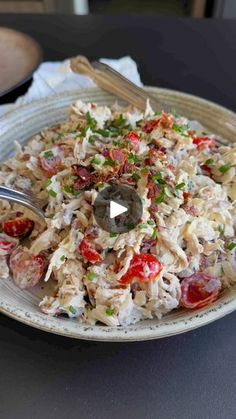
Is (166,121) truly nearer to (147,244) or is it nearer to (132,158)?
(132,158)

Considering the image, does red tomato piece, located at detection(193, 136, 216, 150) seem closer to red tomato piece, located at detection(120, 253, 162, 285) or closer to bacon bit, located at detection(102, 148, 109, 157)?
bacon bit, located at detection(102, 148, 109, 157)

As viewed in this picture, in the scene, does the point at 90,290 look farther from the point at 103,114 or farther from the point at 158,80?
the point at 158,80

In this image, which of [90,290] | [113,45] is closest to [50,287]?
[90,290]

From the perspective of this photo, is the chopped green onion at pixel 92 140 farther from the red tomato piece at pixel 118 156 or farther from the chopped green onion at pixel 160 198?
the chopped green onion at pixel 160 198

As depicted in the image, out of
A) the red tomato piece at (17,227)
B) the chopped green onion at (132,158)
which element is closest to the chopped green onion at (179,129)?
the chopped green onion at (132,158)

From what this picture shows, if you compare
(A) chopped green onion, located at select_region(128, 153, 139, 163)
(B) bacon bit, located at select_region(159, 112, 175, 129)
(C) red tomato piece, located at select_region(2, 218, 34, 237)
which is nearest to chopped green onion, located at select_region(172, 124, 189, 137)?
(B) bacon bit, located at select_region(159, 112, 175, 129)

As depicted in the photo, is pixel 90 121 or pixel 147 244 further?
pixel 90 121

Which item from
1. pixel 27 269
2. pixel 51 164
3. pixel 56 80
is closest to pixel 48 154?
pixel 51 164
